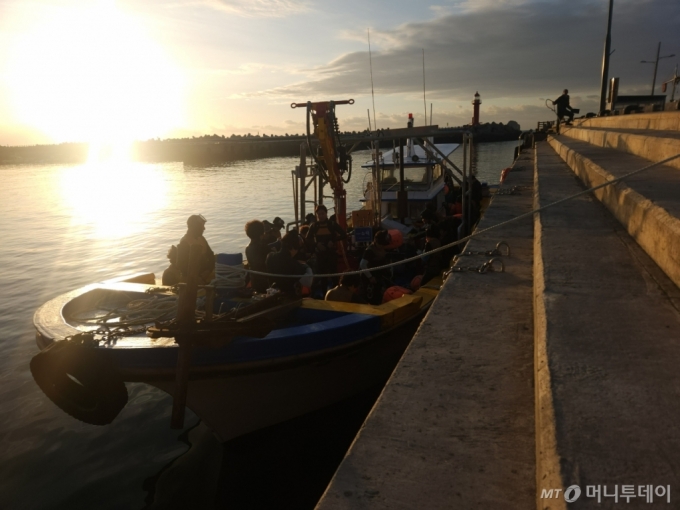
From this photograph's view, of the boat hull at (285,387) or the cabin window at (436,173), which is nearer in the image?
the boat hull at (285,387)

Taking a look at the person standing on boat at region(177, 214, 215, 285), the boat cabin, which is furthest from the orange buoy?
the boat cabin

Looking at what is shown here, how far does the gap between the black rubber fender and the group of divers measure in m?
1.40

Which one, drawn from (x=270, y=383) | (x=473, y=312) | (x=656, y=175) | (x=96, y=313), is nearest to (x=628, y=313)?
(x=473, y=312)

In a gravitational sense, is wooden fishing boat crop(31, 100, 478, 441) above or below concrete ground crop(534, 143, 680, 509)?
below

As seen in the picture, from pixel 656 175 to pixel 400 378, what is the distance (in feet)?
13.9

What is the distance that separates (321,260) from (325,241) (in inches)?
12.8

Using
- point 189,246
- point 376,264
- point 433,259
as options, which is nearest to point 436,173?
point 433,259

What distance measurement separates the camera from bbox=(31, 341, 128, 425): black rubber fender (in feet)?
14.7

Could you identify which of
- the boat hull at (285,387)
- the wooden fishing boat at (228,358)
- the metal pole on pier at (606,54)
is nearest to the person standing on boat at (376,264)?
the wooden fishing boat at (228,358)

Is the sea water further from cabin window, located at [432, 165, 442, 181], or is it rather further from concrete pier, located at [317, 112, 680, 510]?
cabin window, located at [432, 165, 442, 181]

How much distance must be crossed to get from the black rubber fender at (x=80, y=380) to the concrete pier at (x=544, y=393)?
348cm

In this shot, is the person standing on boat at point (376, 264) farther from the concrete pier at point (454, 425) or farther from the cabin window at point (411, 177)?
Answer: the cabin window at point (411, 177)

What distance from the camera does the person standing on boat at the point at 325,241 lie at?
765cm

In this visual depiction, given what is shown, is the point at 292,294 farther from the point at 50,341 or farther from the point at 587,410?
the point at 587,410
